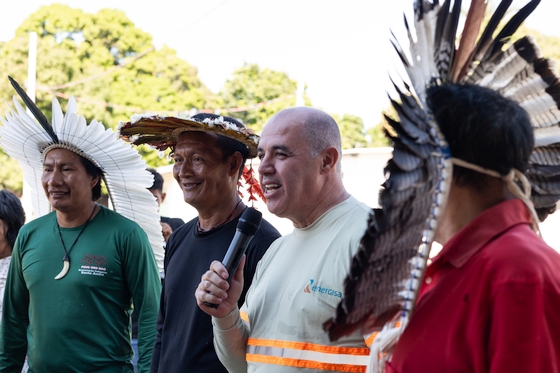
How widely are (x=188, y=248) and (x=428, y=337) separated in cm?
227

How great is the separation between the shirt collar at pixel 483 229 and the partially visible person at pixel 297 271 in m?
0.81

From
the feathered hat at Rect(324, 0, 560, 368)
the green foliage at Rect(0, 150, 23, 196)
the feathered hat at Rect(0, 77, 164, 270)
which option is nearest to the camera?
the feathered hat at Rect(324, 0, 560, 368)

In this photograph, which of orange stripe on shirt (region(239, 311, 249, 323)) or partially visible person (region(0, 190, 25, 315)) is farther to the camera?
partially visible person (region(0, 190, 25, 315))

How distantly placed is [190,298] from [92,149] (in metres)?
1.48

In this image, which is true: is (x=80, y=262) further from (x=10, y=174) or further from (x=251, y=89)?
(x=251, y=89)

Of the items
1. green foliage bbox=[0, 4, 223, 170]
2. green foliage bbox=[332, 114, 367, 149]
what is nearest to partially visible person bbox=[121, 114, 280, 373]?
green foliage bbox=[0, 4, 223, 170]

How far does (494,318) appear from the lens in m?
1.51

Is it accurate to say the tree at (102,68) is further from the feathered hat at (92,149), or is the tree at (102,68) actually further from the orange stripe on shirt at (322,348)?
the orange stripe on shirt at (322,348)

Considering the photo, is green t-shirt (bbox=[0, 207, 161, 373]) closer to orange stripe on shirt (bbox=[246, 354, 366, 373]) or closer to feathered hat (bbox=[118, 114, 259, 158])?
feathered hat (bbox=[118, 114, 259, 158])

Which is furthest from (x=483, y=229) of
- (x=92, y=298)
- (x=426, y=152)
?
(x=92, y=298)

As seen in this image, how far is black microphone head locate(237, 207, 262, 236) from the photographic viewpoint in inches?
106

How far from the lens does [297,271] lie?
2.68 metres

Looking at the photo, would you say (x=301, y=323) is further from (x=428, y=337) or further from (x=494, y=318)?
(x=494, y=318)

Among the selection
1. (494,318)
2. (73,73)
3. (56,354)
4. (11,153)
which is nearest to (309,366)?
(494,318)
